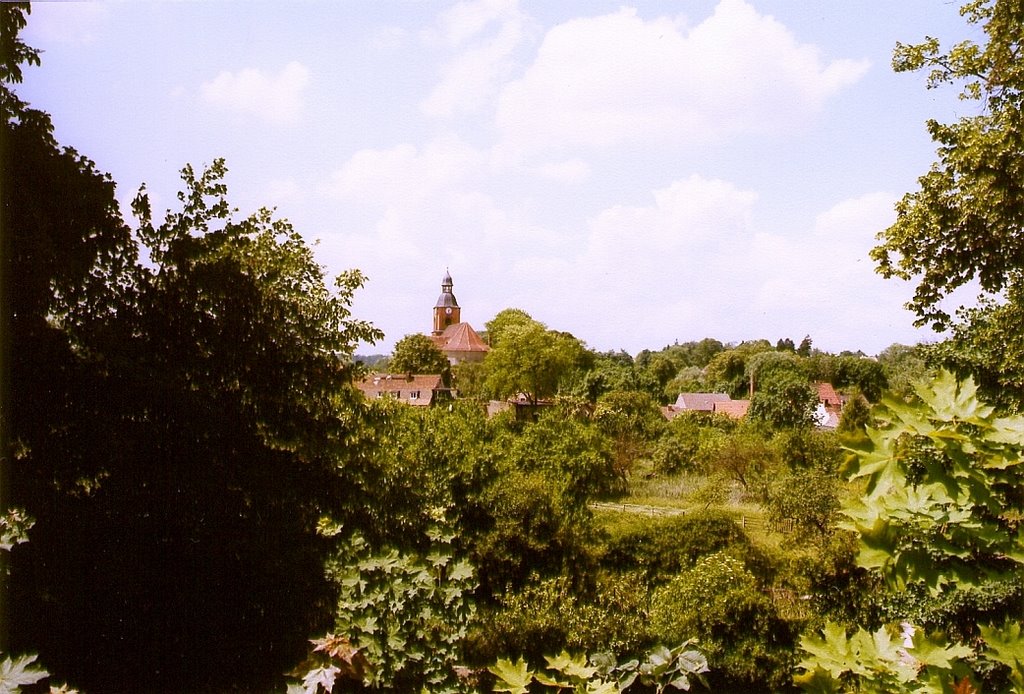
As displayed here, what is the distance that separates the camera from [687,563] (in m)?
14.1

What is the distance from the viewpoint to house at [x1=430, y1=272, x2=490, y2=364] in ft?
248

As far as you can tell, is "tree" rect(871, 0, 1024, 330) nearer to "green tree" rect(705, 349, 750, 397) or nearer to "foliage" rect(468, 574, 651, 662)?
"foliage" rect(468, 574, 651, 662)

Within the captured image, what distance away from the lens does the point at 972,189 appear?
342 inches

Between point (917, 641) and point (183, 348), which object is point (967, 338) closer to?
point (917, 641)

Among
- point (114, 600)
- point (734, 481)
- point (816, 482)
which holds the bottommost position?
point (734, 481)

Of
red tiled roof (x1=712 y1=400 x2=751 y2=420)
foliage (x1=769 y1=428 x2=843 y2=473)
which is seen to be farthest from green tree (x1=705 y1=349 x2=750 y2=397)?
foliage (x1=769 y1=428 x2=843 y2=473)

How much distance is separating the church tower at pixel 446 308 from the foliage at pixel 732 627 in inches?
3080

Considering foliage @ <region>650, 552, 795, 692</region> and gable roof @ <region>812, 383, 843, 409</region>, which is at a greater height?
gable roof @ <region>812, 383, 843, 409</region>

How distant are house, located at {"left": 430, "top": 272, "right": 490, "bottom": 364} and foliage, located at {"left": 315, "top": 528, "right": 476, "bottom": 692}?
63064mm

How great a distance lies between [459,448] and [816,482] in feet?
28.9

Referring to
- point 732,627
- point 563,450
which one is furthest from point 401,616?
point 563,450

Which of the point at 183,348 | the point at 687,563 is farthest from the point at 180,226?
the point at 687,563

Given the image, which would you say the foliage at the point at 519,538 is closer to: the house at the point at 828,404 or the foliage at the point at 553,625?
the foliage at the point at 553,625

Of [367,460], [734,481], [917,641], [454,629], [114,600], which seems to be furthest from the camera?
[734,481]
